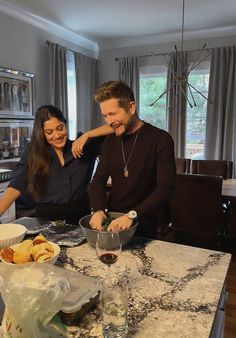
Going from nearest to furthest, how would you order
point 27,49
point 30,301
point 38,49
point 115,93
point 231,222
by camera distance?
1. point 30,301
2. point 115,93
3. point 231,222
4. point 27,49
5. point 38,49

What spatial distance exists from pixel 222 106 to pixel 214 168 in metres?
A: 1.23

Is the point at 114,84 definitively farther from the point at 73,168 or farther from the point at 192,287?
the point at 192,287

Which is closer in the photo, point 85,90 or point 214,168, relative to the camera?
point 214,168

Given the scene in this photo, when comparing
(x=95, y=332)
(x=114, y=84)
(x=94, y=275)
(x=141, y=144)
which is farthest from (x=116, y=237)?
(x=114, y=84)

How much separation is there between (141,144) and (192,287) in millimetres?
730

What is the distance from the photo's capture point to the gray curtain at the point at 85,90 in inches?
193

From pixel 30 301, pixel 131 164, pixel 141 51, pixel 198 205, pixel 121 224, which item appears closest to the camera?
pixel 30 301

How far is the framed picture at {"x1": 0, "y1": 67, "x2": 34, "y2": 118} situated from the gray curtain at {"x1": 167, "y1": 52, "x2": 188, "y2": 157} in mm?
2150

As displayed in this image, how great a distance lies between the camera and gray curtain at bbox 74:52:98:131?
16.1 ft

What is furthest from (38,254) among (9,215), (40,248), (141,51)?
(141,51)

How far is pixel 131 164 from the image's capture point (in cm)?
150

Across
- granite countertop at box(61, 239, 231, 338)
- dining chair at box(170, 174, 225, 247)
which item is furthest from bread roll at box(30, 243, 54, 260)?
dining chair at box(170, 174, 225, 247)

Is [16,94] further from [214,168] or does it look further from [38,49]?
[214,168]

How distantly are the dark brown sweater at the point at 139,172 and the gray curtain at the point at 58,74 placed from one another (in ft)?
9.87
